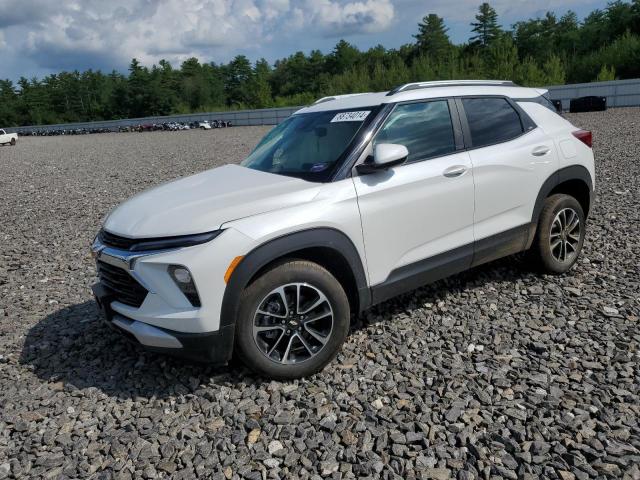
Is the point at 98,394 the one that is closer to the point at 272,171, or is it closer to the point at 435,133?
the point at 272,171

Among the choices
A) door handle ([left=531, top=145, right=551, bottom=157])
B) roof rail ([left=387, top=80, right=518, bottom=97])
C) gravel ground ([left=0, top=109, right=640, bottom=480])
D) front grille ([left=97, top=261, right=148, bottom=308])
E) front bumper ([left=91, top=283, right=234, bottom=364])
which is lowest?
gravel ground ([left=0, top=109, right=640, bottom=480])

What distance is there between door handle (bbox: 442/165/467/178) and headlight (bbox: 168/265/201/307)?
2018mm

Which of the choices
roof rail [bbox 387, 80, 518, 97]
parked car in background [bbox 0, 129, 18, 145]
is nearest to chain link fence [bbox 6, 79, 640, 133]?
roof rail [bbox 387, 80, 518, 97]

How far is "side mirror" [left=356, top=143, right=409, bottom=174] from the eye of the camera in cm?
339

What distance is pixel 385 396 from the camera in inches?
128

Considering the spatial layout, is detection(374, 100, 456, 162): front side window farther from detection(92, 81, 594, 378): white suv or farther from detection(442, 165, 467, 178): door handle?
detection(442, 165, 467, 178): door handle

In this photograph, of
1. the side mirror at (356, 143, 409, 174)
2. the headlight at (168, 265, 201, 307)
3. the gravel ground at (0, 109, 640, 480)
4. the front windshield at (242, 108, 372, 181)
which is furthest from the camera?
the front windshield at (242, 108, 372, 181)

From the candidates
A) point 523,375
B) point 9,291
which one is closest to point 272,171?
point 523,375

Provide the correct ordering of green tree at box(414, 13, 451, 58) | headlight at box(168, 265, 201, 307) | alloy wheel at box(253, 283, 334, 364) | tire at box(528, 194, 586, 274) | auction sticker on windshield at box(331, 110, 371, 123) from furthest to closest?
1. green tree at box(414, 13, 451, 58)
2. tire at box(528, 194, 586, 274)
3. auction sticker on windshield at box(331, 110, 371, 123)
4. alloy wheel at box(253, 283, 334, 364)
5. headlight at box(168, 265, 201, 307)

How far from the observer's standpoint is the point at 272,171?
13.0ft

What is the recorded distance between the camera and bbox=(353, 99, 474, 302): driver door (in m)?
3.54

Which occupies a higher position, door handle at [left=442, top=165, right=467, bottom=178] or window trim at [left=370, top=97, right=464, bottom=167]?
window trim at [left=370, top=97, right=464, bottom=167]

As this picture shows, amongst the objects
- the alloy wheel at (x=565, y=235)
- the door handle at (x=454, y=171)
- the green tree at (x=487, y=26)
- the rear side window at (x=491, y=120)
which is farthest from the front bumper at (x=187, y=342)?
the green tree at (x=487, y=26)

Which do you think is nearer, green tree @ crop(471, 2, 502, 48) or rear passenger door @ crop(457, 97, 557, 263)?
rear passenger door @ crop(457, 97, 557, 263)
